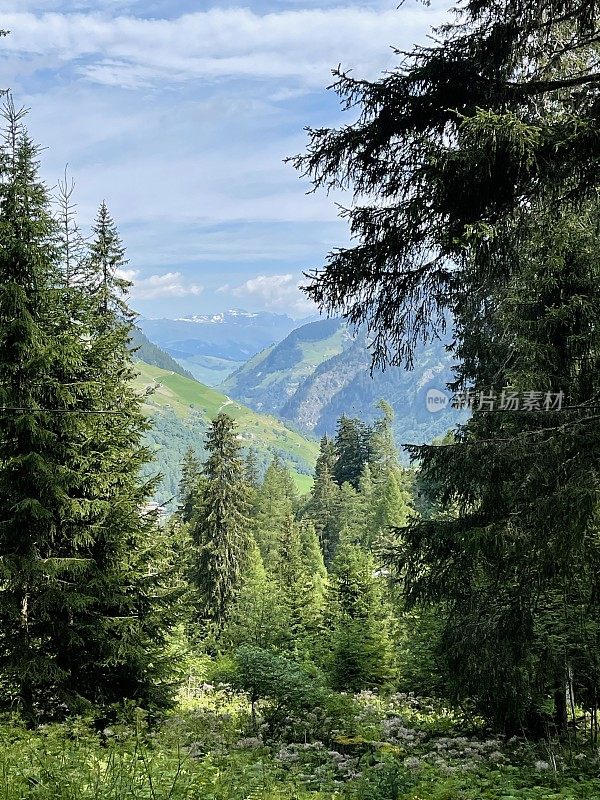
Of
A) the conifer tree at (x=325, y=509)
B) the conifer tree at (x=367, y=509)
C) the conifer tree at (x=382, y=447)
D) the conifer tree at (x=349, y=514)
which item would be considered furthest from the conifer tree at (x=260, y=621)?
the conifer tree at (x=382, y=447)

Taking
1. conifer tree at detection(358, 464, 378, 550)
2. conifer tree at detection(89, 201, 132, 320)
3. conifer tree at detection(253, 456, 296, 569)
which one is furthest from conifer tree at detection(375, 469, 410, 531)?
conifer tree at detection(89, 201, 132, 320)

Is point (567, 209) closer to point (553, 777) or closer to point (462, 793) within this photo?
point (462, 793)

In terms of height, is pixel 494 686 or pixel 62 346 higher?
pixel 62 346

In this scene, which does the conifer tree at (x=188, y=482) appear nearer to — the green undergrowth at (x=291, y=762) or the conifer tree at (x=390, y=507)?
the conifer tree at (x=390, y=507)

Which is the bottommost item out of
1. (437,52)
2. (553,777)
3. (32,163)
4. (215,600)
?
(215,600)

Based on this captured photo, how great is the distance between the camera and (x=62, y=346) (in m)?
10.2

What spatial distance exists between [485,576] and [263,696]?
529 cm

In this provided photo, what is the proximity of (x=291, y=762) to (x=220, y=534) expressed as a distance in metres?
23.8

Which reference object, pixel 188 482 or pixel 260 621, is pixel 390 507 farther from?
pixel 260 621

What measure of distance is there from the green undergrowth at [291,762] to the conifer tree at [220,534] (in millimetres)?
19063

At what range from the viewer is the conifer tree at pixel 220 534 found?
32.4 meters

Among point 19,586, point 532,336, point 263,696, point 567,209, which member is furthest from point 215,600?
point 567,209

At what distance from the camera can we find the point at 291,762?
9.08 metres

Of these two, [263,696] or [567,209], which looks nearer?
[567,209]
